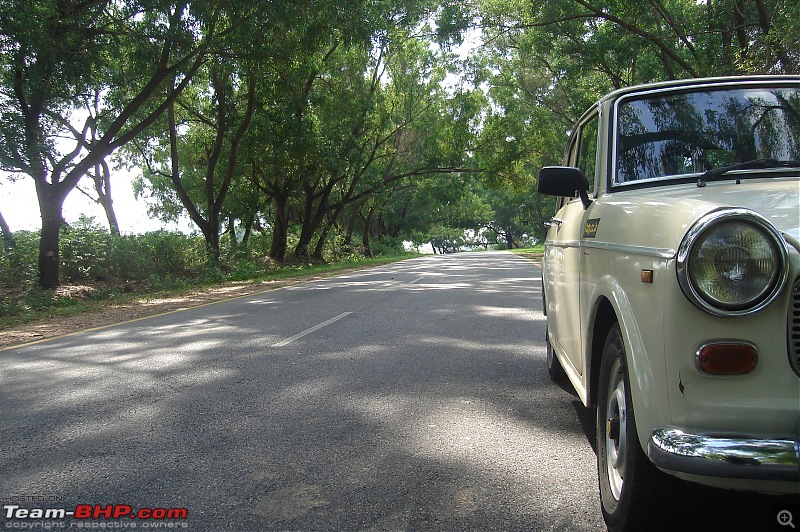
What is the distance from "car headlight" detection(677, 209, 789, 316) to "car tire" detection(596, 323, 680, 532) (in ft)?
1.82

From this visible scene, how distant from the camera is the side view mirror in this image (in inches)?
141

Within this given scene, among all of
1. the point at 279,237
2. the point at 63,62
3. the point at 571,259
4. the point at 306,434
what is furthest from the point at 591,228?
the point at 279,237

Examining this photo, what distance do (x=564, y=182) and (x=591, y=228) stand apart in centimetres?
41

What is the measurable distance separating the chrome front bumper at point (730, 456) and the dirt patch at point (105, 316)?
344 inches

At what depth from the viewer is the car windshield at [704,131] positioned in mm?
3311

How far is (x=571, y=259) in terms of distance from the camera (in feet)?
12.5

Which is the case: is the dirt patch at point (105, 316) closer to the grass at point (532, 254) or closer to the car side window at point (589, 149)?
the car side window at point (589, 149)

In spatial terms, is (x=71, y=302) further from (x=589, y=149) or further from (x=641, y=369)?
(x=641, y=369)

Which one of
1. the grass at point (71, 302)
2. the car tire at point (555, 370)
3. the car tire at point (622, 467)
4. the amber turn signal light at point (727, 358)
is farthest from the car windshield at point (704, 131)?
the grass at point (71, 302)

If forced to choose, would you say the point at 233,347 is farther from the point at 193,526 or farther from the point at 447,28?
the point at 447,28

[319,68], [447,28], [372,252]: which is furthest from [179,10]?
[372,252]

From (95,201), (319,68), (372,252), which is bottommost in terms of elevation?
(372,252)

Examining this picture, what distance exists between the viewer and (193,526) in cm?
281

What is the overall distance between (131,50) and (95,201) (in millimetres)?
27297
